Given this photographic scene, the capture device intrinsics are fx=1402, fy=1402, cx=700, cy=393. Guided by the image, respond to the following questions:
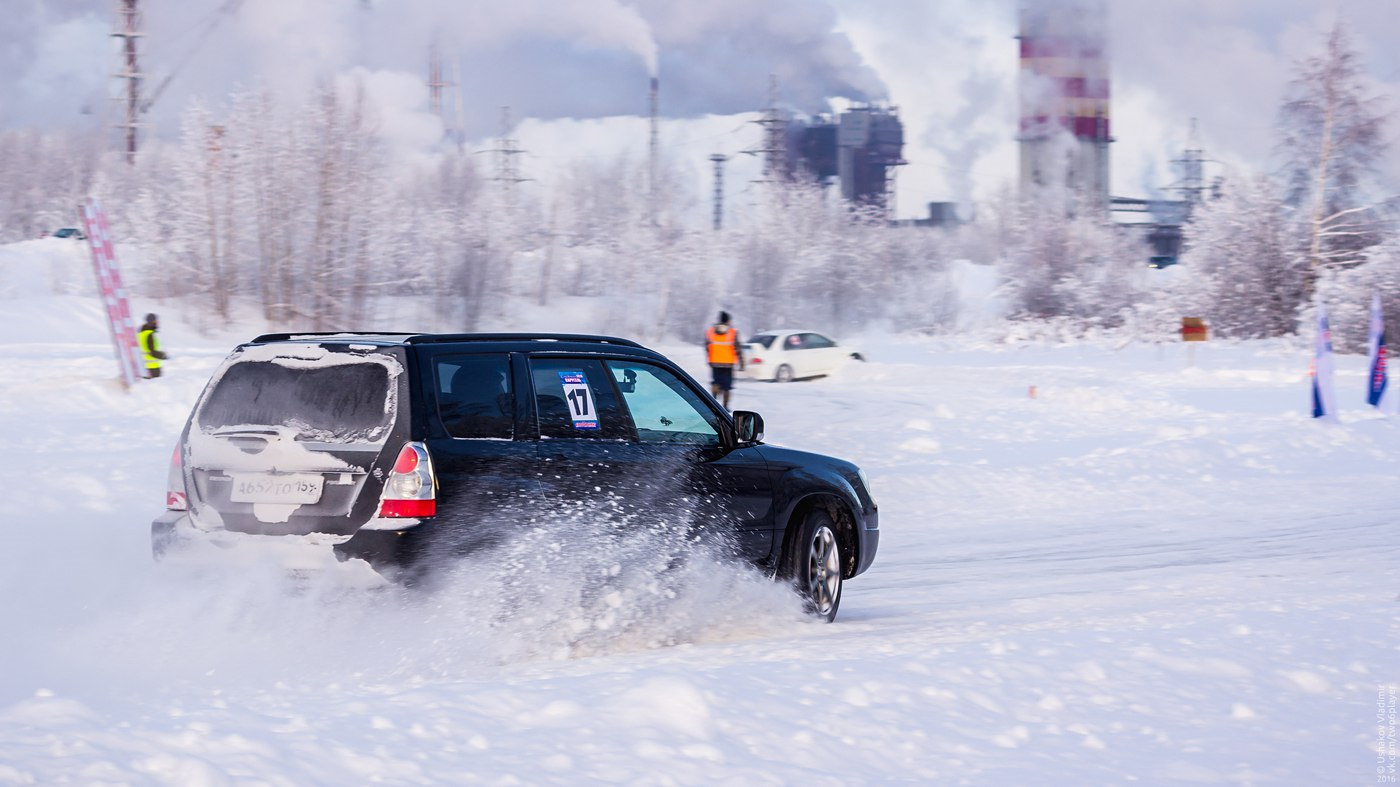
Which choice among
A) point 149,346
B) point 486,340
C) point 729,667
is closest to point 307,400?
point 486,340

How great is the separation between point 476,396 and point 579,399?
0.58 meters

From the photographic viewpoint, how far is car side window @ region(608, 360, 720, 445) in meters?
7.06

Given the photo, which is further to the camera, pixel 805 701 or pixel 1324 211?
pixel 1324 211

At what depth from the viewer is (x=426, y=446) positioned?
605 centimetres

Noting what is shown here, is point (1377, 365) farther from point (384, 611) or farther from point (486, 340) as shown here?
point (384, 611)

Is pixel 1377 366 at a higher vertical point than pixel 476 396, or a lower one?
lower

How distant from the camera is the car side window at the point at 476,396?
626 cm

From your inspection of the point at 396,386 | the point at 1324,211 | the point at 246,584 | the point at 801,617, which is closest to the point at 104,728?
the point at 246,584

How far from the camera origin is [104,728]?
429 cm

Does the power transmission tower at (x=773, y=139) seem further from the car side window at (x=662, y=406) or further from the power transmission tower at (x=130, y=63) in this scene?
the car side window at (x=662, y=406)

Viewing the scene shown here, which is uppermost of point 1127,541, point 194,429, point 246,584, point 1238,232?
point 1238,232

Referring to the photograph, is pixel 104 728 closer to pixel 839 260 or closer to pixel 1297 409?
pixel 1297 409

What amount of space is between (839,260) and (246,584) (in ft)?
215

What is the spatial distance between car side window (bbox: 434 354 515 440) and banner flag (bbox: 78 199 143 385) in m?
18.1
